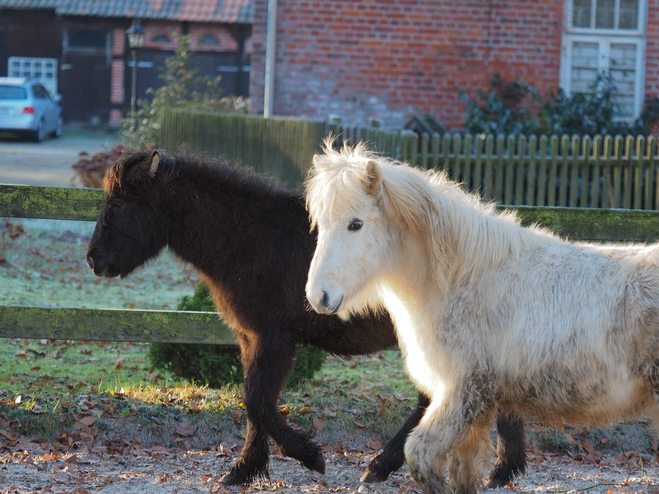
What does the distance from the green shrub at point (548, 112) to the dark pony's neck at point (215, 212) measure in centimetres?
867

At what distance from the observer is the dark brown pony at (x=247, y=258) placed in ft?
13.4

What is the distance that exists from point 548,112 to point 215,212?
377 inches

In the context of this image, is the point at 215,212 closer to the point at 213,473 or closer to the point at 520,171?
the point at 213,473

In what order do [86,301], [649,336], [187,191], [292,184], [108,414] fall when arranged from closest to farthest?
[649,336]
[187,191]
[108,414]
[86,301]
[292,184]

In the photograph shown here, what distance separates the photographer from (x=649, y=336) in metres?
3.05

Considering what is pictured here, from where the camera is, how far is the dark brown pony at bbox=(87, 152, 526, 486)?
410cm

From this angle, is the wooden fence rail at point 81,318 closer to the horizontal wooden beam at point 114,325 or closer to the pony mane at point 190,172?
the horizontal wooden beam at point 114,325

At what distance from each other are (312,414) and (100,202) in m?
2.03

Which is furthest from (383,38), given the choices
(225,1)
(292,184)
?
(225,1)

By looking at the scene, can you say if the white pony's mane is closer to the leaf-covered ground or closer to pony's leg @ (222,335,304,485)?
pony's leg @ (222,335,304,485)

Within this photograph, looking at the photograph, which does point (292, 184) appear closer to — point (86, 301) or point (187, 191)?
point (86, 301)

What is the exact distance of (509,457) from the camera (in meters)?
4.25

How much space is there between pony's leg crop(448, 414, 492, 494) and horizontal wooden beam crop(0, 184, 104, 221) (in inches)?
112

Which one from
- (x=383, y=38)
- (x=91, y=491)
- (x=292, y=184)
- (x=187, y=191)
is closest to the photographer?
(x=91, y=491)
